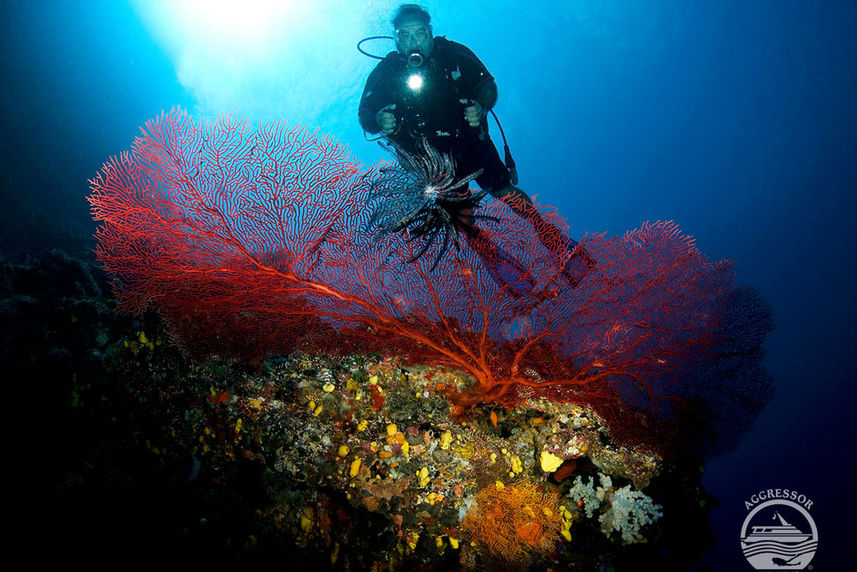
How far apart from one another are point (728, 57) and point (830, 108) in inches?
464

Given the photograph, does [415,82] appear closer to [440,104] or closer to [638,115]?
[440,104]

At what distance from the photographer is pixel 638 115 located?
51.7 meters

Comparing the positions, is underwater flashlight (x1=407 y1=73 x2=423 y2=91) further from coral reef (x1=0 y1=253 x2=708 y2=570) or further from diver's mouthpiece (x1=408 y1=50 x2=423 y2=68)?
coral reef (x1=0 y1=253 x2=708 y2=570)

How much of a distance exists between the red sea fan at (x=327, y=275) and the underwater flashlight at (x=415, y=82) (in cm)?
259

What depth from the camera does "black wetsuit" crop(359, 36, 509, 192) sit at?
16.9 feet

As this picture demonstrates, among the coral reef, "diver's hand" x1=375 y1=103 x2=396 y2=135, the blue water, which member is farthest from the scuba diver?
the blue water

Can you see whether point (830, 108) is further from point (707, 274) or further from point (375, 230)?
point (375, 230)

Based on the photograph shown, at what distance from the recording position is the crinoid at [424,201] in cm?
324

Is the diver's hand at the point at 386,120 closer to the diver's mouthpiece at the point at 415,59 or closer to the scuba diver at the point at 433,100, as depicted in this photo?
the scuba diver at the point at 433,100

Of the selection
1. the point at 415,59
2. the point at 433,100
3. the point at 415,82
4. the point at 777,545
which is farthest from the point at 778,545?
the point at 415,59

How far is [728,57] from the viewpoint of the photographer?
133 feet

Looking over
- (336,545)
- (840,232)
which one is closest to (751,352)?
(336,545)

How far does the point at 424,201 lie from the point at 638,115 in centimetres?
6231

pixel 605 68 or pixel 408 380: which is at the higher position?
pixel 605 68
